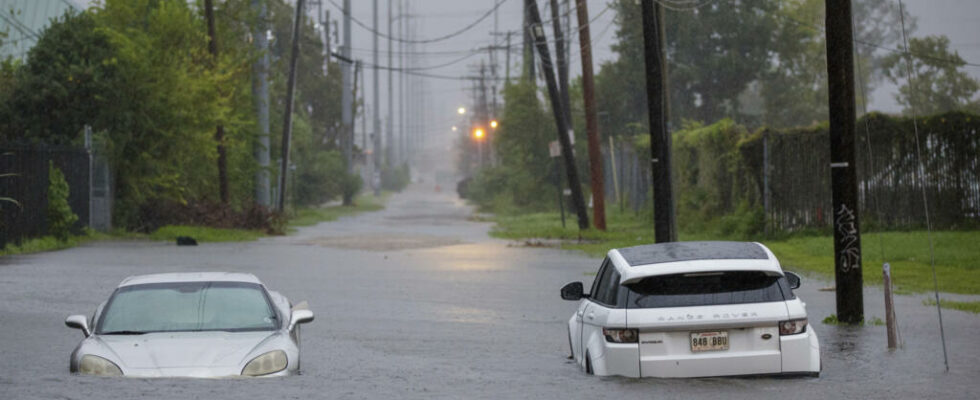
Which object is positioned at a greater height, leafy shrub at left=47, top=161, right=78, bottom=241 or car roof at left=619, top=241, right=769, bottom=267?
leafy shrub at left=47, top=161, right=78, bottom=241

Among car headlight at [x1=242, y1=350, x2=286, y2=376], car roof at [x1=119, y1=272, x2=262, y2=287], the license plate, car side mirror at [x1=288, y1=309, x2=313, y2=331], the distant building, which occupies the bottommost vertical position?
car headlight at [x1=242, y1=350, x2=286, y2=376]

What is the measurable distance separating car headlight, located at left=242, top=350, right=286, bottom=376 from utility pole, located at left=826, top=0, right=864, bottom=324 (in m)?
7.61

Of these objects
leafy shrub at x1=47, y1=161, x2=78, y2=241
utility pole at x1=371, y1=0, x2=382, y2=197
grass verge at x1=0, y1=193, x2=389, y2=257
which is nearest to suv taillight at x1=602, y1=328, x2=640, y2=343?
grass verge at x1=0, y1=193, x2=389, y2=257

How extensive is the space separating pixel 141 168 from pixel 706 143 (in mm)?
15973

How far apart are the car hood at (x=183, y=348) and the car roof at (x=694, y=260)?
3.14 meters

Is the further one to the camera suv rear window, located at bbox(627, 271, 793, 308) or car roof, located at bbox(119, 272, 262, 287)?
car roof, located at bbox(119, 272, 262, 287)

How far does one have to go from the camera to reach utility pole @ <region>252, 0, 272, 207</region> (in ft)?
147

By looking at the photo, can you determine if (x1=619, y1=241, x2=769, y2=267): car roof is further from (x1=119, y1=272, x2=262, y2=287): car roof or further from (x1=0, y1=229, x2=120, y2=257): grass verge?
(x1=0, y1=229, x2=120, y2=257): grass verge

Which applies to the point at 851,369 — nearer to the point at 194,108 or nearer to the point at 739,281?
the point at 739,281

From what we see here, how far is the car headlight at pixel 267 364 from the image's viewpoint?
10.5 m

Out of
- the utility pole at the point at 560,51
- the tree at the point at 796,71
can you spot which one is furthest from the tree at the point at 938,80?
the utility pole at the point at 560,51

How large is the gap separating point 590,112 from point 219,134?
11.9 metres

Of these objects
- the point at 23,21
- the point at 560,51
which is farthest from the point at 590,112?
the point at 23,21

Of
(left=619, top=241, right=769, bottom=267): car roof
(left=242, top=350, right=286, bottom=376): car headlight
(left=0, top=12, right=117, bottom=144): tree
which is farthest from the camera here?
(left=0, top=12, right=117, bottom=144): tree
